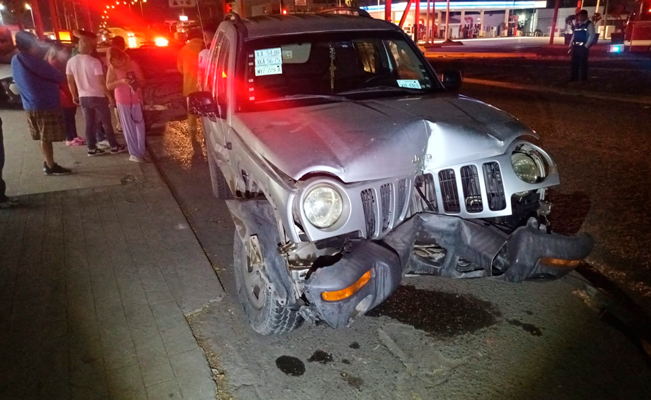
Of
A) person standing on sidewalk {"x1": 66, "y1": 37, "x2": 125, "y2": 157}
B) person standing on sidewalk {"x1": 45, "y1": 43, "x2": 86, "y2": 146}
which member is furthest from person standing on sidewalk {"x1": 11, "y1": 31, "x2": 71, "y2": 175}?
person standing on sidewalk {"x1": 45, "y1": 43, "x2": 86, "y2": 146}

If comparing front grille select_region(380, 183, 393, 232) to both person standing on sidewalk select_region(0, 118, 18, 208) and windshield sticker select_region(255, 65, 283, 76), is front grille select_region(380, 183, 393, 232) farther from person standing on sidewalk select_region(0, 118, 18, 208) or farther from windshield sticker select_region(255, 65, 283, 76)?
person standing on sidewalk select_region(0, 118, 18, 208)

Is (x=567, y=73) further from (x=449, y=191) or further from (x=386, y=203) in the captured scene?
(x=386, y=203)

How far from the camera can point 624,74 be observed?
1505cm

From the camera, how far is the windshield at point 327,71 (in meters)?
3.94

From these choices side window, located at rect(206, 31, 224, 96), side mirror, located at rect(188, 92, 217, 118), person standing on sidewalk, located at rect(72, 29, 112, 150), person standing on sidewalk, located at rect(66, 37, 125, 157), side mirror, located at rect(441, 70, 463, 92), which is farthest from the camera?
person standing on sidewalk, located at rect(72, 29, 112, 150)

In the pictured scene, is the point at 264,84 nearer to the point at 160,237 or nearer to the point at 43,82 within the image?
the point at 160,237

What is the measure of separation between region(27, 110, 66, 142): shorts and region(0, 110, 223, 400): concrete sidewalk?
2.37 ft

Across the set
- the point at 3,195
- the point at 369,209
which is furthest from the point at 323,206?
the point at 3,195

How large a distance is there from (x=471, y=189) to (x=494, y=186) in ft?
0.47

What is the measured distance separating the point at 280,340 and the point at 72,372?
4.29 feet

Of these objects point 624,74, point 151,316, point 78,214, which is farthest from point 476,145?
point 624,74

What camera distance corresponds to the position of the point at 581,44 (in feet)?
43.2

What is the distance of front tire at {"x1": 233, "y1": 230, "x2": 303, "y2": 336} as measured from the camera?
3066mm

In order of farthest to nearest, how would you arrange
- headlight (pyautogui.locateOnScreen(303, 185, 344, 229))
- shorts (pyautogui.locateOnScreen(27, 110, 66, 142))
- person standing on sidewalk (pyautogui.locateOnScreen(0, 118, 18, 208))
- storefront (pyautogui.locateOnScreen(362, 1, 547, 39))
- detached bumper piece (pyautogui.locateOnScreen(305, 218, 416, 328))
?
storefront (pyautogui.locateOnScreen(362, 1, 547, 39)) < shorts (pyautogui.locateOnScreen(27, 110, 66, 142)) < person standing on sidewalk (pyautogui.locateOnScreen(0, 118, 18, 208)) < headlight (pyautogui.locateOnScreen(303, 185, 344, 229)) < detached bumper piece (pyautogui.locateOnScreen(305, 218, 416, 328))
